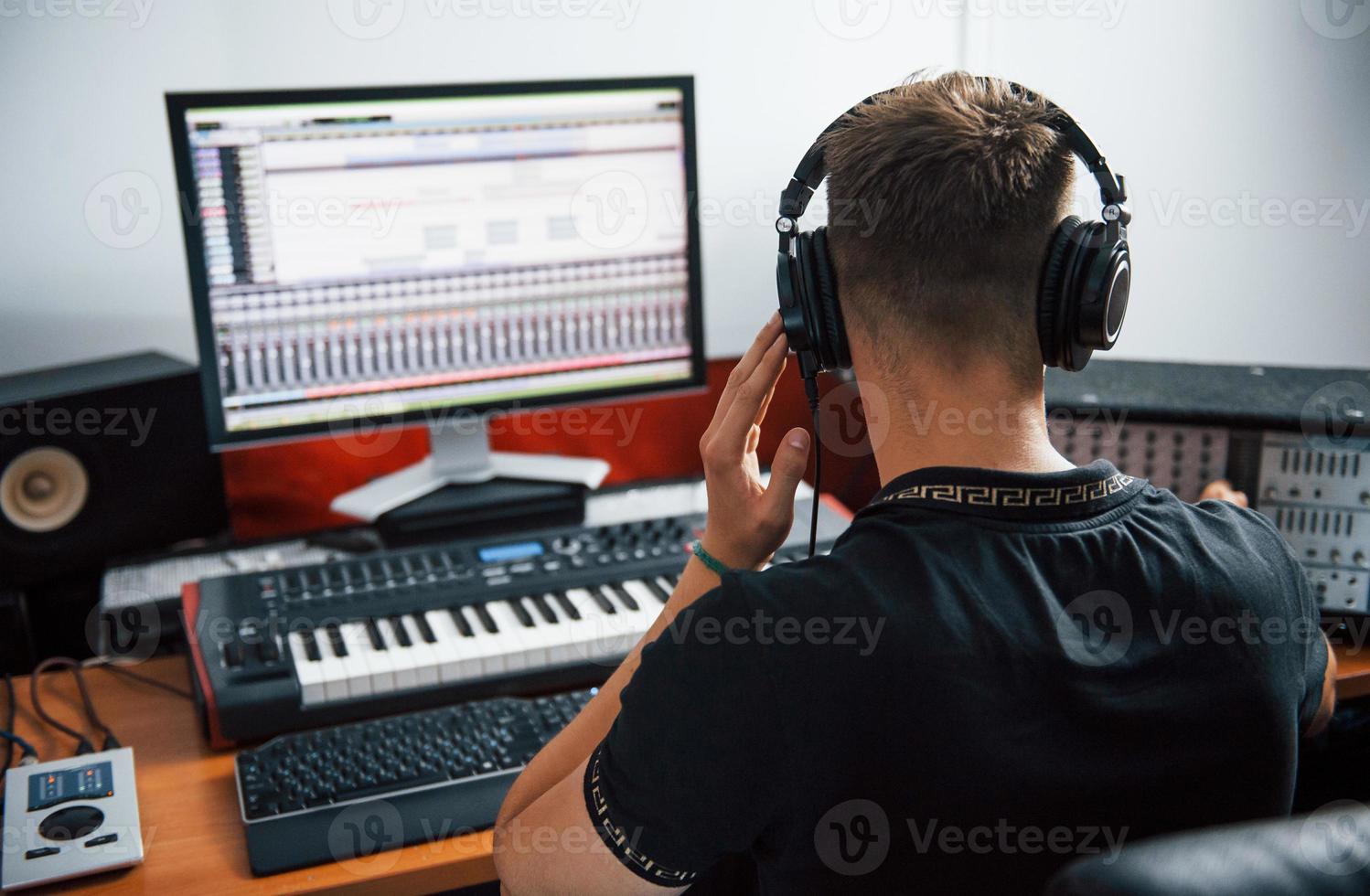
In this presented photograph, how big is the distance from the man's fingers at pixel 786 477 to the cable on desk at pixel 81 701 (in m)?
0.74

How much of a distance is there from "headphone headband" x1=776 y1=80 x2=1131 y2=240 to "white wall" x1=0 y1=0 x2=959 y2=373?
3.00 feet

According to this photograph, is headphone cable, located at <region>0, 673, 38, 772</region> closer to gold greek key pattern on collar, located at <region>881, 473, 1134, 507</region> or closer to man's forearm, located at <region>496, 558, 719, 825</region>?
man's forearm, located at <region>496, 558, 719, 825</region>

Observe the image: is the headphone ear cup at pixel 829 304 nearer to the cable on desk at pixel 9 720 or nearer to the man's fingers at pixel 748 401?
the man's fingers at pixel 748 401

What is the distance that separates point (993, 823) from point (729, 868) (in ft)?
1.52

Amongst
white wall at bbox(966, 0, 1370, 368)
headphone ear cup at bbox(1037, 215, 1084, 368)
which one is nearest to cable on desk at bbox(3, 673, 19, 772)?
headphone ear cup at bbox(1037, 215, 1084, 368)

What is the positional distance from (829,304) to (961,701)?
1.01ft

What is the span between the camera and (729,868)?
1.15 metres

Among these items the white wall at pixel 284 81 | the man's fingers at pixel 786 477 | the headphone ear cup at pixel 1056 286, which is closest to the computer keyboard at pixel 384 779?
the man's fingers at pixel 786 477

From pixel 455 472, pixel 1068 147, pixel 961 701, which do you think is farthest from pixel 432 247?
pixel 961 701

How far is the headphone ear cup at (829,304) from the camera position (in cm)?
88

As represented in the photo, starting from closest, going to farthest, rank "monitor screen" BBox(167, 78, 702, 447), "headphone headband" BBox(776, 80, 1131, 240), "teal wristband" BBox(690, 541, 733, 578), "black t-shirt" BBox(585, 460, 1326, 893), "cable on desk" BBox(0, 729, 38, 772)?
1. "black t-shirt" BBox(585, 460, 1326, 893)
2. "headphone headband" BBox(776, 80, 1131, 240)
3. "teal wristband" BBox(690, 541, 733, 578)
4. "cable on desk" BBox(0, 729, 38, 772)
5. "monitor screen" BBox(167, 78, 702, 447)

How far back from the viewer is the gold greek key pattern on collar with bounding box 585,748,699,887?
0.81m

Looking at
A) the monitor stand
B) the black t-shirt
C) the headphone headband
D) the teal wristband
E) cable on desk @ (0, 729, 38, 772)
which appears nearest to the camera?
the black t-shirt

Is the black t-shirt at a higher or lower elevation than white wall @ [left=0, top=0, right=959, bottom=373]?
lower
